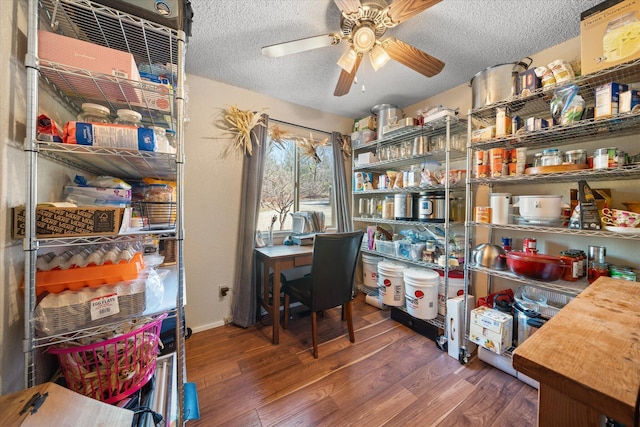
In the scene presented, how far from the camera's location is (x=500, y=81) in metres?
1.56

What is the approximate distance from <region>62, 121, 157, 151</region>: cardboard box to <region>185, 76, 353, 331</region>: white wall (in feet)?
4.10

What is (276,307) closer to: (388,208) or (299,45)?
(388,208)

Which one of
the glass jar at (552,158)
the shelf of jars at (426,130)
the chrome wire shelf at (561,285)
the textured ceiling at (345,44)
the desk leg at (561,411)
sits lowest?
the chrome wire shelf at (561,285)

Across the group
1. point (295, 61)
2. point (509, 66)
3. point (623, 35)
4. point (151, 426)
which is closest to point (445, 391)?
point (151, 426)

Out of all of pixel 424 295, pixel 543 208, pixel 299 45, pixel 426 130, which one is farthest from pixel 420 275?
pixel 299 45

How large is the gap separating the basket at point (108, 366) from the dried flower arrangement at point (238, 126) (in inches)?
66.6

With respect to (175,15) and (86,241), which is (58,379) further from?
(175,15)

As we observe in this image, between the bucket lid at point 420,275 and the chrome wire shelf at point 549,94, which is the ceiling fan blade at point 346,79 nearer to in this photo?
the chrome wire shelf at point 549,94

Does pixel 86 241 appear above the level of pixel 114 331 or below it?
above

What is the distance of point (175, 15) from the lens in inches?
32.9

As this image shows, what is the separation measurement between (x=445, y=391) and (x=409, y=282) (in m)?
0.80

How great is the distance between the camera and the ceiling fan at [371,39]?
108 centimetres

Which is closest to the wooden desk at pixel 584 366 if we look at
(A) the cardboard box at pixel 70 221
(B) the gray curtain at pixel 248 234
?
(A) the cardboard box at pixel 70 221


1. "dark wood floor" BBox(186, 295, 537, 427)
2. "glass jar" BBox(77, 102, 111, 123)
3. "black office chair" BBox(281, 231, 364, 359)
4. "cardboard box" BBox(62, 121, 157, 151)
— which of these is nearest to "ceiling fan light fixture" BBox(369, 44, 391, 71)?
"black office chair" BBox(281, 231, 364, 359)
